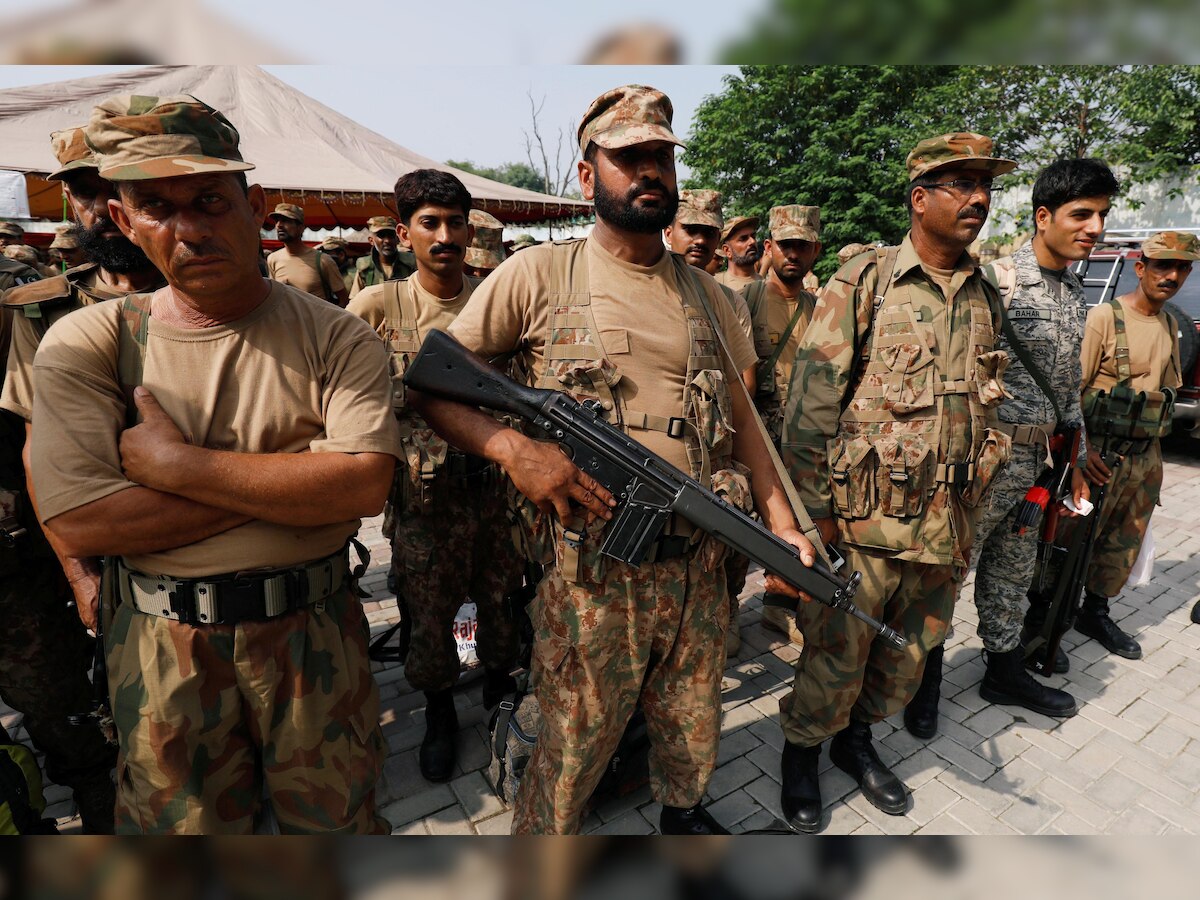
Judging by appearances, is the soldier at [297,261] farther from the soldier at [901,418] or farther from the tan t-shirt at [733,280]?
the soldier at [901,418]

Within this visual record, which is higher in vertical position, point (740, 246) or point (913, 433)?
point (740, 246)

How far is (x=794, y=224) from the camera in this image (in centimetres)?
427

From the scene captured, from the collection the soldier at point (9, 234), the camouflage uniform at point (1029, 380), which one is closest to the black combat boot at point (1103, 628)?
the camouflage uniform at point (1029, 380)

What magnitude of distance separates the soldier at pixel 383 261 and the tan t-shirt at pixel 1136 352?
6.21 m

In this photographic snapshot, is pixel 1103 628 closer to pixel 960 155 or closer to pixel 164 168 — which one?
pixel 960 155

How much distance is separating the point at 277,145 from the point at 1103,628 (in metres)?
14.2

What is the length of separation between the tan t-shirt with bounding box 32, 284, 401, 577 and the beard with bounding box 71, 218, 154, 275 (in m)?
0.77

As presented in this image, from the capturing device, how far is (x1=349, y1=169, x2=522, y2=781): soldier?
2.80 m

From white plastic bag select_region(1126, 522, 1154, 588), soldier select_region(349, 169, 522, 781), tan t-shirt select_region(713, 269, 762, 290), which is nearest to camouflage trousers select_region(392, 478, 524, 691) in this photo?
soldier select_region(349, 169, 522, 781)

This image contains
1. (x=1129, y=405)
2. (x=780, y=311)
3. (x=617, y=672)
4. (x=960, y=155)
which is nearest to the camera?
(x=617, y=672)

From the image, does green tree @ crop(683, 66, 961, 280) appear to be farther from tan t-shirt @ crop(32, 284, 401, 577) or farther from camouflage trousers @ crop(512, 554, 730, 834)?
tan t-shirt @ crop(32, 284, 401, 577)

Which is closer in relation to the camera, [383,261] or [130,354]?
[130,354]

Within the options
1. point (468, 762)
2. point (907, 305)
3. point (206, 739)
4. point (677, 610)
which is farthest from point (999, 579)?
point (206, 739)

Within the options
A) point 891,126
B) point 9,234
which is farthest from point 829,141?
point 9,234
